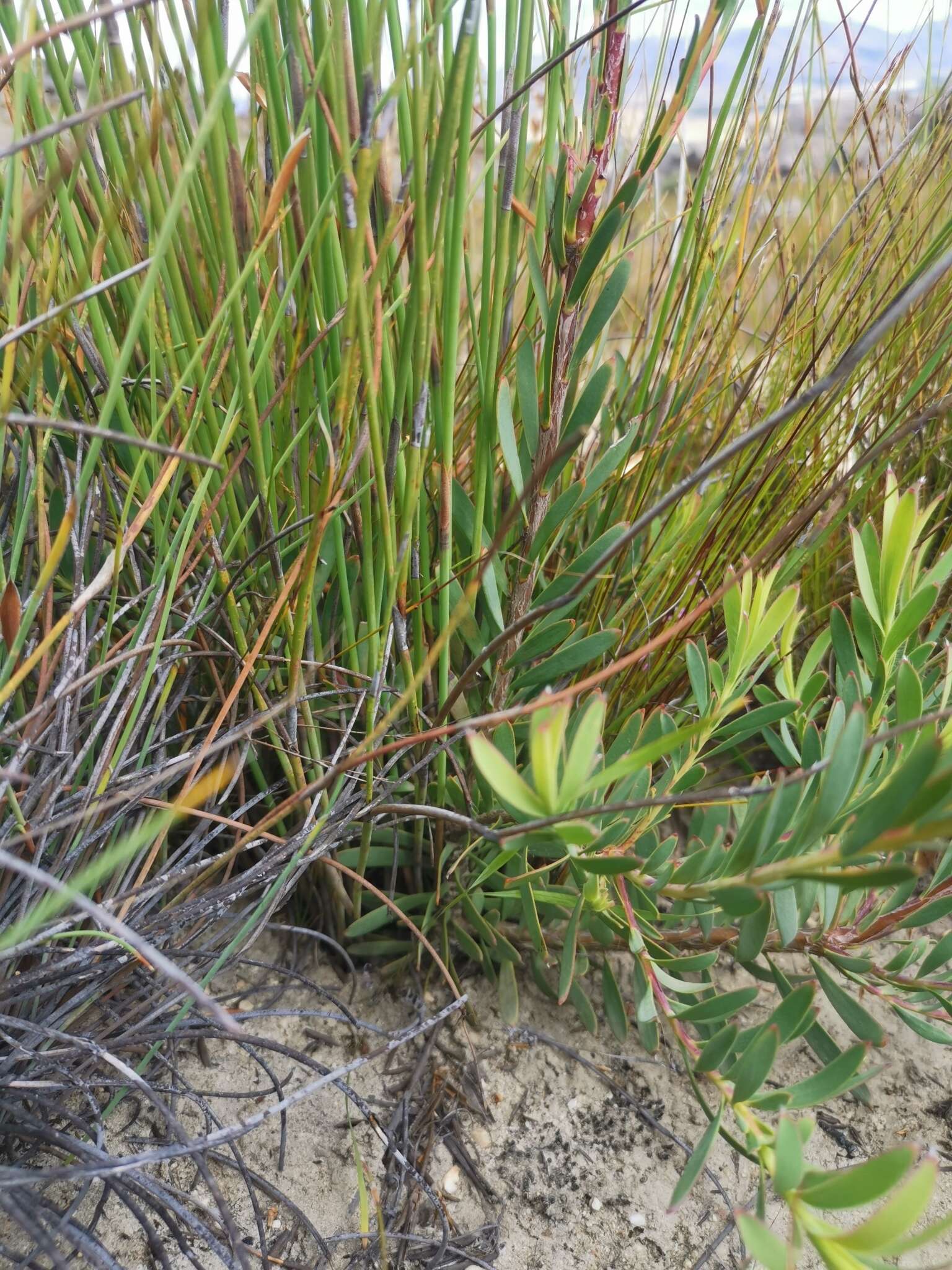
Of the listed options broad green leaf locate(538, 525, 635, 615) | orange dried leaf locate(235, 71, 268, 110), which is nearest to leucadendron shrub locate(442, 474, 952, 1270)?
broad green leaf locate(538, 525, 635, 615)

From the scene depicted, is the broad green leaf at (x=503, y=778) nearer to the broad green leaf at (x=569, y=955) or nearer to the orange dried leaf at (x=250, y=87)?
the broad green leaf at (x=569, y=955)

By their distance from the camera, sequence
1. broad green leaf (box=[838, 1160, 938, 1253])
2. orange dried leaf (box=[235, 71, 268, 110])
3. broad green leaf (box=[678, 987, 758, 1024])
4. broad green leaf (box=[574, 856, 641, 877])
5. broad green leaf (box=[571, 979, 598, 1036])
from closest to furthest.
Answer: broad green leaf (box=[838, 1160, 938, 1253]) → broad green leaf (box=[574, 856, 641, 877]) → broad green leaf (box=[678, 987, 758, 1024]) → orange dried leaf (box=[235, 71, 268, 110]) → broad green leaf (box=[571, 979, 598, 1036])

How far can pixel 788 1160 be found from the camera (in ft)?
1.47

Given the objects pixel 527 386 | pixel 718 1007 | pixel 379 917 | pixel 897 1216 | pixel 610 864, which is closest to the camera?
pixel 897 1216

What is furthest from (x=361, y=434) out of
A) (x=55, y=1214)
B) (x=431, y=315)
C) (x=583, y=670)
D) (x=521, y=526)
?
(x=55, y=1214)

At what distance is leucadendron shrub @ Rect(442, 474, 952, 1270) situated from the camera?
42 cm

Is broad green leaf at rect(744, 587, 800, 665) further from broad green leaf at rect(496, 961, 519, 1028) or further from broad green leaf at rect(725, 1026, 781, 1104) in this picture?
broad green leaf at rect(496, 961, 519, 1028)

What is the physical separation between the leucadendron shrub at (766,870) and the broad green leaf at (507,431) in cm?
20

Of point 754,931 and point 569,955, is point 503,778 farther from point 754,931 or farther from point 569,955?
point 569,955

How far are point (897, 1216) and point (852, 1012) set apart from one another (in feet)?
0.95

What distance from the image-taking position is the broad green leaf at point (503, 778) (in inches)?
15.9

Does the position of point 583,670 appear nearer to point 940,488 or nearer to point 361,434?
point 361,434

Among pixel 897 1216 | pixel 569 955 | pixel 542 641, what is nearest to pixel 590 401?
pixel 542 641

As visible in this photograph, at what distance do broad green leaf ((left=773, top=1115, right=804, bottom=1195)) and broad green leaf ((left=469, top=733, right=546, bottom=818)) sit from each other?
0.67ft
